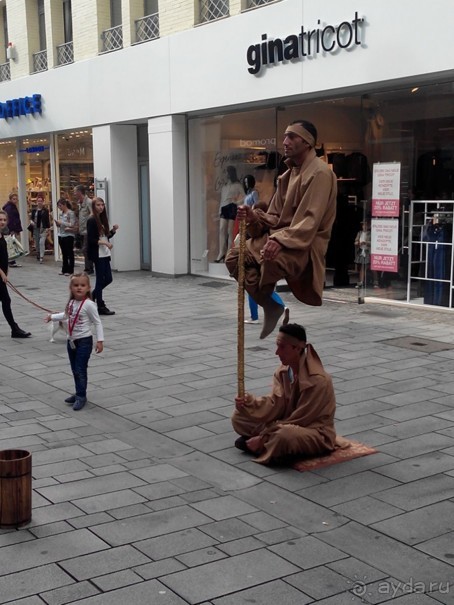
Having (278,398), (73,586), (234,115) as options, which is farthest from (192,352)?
(234,115)

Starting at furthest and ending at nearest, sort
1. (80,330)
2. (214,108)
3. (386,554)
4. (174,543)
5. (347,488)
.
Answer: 1. (214,108)
2. (80,330)
3. (347,488)
4. (174,543)
5. (386,554)

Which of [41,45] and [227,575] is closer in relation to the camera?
[227,575]

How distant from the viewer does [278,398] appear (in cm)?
565

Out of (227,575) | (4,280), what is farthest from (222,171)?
(227,575)

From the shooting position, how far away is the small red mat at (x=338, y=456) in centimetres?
546

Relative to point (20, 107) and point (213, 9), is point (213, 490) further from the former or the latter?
point (20, 107)

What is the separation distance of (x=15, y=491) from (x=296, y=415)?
2008 millimetres

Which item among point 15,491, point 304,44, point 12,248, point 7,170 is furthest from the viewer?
point 7,170

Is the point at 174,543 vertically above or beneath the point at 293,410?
beneath

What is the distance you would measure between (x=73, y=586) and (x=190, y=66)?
13.2 m

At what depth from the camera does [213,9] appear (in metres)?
15.2

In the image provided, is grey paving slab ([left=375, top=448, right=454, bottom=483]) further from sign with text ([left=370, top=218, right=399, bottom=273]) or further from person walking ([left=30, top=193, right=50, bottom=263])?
person walking ([left=30, top=193, right=50, bottom=263])

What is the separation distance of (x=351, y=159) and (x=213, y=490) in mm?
9475

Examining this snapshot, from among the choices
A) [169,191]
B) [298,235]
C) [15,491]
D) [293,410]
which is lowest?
[15,491]
